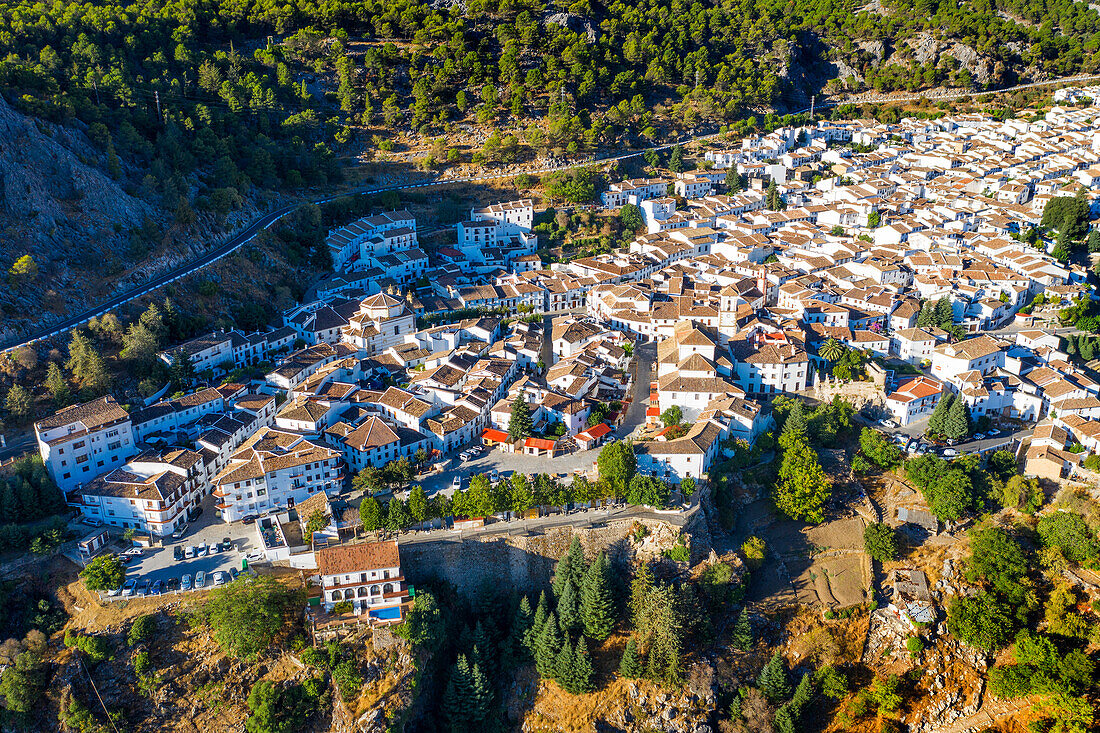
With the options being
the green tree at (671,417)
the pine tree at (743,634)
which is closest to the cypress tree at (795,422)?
the green tree at (671,417)

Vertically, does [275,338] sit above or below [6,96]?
below

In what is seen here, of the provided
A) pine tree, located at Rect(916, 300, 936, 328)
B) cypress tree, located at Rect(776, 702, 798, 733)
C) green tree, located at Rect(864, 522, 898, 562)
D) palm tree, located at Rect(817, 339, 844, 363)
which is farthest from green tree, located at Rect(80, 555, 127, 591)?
pine tree, located at Rect(916, 300, 936, 328)

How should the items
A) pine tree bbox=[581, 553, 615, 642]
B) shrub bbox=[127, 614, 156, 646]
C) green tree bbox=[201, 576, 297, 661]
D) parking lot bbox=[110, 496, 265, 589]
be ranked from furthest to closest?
1. parking lot bbox=[110, 496, 265, 589]
2. pine tree bbox=[581, 553, 615, 642]
3. shrub bbox=[127, 614, 156, 646]
4. green tree bbox=[201, 576, 297, 661]

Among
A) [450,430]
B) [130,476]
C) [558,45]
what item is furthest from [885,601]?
[558,45]

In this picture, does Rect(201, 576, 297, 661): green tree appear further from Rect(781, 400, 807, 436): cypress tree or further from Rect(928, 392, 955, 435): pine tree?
Rect(928, 392, 955, 435): pine tree

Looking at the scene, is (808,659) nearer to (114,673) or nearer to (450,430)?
(450,430)

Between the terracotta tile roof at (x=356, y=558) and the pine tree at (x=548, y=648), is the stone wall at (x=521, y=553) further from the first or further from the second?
the pine tree at (x=548, y=648)

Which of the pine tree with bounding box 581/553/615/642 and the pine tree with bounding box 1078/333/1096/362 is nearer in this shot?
the pine tree with bounding box 581/553/615/642
